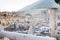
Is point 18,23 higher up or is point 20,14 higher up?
point 20,14

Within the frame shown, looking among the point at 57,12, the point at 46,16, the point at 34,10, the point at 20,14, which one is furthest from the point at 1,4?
the point at 57,12

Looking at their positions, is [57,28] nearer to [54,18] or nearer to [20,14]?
[54,18]

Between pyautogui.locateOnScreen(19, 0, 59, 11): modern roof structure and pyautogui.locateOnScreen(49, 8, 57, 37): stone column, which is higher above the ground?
pyautogui.locateOnScreen(19, 0, 59, 11): modern roof structure

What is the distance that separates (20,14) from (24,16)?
2.2 inches

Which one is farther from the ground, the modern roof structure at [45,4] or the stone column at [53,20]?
the modern roof structure at [45,4]

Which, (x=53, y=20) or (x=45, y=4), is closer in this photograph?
(x=45, y=4)

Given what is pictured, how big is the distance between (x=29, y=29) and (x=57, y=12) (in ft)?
1.24

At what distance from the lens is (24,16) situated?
168 cm

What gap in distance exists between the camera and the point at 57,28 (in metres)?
1.60

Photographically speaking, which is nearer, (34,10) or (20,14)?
(34,10)

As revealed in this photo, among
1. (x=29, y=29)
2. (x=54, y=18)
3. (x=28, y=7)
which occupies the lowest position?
(x=29, y=29)

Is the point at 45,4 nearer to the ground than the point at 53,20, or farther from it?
farther from it

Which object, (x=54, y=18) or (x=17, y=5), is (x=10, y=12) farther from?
(x=54, y=18)

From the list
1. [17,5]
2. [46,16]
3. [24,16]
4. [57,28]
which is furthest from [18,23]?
[57,28]
